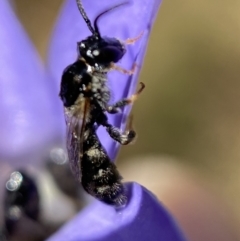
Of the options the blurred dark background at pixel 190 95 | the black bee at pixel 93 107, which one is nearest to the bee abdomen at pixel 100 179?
the black bee at pixel 93 107

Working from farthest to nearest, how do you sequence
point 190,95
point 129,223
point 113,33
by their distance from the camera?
1. point 190,95
2. point 113,33
3. point 129,223

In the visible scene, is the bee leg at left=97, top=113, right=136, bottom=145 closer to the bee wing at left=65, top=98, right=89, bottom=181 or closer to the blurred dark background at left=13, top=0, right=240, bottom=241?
the bee wing at left=65, top=98, right=89, bottom=181

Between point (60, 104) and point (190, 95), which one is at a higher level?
point (60, 104)

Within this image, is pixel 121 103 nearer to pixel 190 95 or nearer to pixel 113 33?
pixel 113 33

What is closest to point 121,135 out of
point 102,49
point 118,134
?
point 118,134

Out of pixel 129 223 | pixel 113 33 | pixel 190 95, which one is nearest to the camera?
pixel 129 223
